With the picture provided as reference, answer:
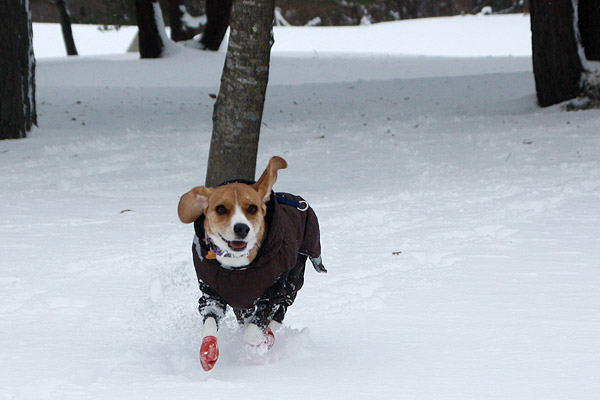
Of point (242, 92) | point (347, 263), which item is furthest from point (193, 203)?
point (242, 92)

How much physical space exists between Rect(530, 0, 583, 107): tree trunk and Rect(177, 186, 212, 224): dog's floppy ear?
8804 mm

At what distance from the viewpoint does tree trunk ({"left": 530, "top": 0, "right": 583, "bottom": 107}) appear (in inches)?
430

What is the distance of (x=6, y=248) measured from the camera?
5.45 meters

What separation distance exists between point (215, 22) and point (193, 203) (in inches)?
693

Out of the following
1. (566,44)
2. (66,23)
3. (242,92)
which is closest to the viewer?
(242,92)

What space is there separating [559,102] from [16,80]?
24.2 feet

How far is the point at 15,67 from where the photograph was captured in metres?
10.1

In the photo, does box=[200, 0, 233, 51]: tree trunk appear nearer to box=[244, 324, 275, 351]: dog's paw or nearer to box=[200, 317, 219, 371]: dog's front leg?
box=[244, 324, 275, 351]: dog's paw


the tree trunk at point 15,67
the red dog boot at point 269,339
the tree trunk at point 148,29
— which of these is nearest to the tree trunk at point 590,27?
the tree trunk at point 15,67

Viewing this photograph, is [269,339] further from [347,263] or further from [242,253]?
[347,263]

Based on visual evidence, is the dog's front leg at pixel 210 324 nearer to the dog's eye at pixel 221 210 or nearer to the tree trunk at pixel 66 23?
the dog's eye at pixel 221 210

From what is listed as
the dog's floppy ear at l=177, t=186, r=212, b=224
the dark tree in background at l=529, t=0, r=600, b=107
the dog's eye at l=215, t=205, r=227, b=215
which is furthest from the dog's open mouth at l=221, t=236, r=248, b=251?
the dark tree in background at l=529, t=0, r=600, b=107

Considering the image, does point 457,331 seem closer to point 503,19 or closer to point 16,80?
point 16,80

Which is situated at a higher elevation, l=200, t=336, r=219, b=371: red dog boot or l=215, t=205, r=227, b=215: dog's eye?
l=215, t=205, r=227, b=215: dog's eye
